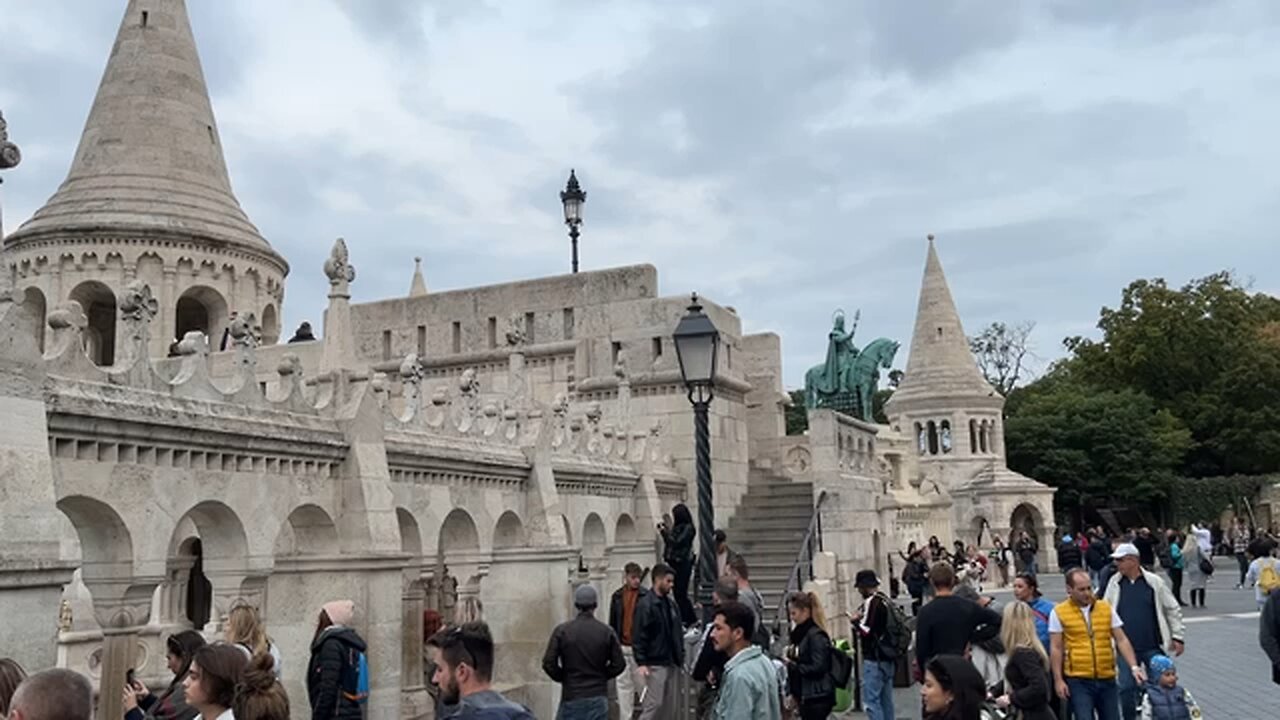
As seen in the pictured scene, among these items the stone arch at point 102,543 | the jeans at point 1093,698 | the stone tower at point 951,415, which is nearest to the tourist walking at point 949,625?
the jeans at point 1093,698

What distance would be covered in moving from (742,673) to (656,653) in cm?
314

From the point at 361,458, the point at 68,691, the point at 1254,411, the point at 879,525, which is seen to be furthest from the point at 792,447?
the point at 1254,411

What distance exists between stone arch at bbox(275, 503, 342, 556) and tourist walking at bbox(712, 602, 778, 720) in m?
4.76

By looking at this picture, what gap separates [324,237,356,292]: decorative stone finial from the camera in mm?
9969

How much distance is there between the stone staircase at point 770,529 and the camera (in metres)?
17.0

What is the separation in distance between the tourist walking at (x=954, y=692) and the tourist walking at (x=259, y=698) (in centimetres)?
243

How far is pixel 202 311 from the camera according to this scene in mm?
31719

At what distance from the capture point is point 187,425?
7602 millimetres

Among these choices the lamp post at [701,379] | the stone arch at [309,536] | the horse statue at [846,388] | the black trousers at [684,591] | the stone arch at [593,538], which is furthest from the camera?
the horse statue at [846,388]

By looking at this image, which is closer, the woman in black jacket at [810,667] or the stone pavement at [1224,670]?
the woman in black jacket at [810,667]

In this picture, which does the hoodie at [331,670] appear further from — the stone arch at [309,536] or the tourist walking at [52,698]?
the stone arch at [309,536]

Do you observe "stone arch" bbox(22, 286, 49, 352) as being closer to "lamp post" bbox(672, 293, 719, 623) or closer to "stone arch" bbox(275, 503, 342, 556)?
"stone arch" bbox(275, 503, 342, 556)

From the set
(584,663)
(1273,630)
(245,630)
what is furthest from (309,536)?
(1273,630)

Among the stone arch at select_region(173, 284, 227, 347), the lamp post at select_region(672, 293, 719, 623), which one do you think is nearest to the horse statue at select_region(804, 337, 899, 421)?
the stone arch at select_region(173, 284, 227, 347)
